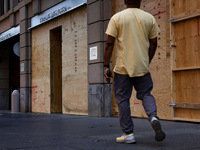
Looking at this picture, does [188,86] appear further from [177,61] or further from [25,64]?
[25,64]

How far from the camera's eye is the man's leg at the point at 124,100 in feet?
12.6

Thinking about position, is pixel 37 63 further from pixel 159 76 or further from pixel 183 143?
pixel 183 143

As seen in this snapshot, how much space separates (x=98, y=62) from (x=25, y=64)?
Answer: 5.36 meters

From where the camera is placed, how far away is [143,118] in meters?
7.55

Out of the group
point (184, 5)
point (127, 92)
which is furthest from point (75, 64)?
point (127, 92)

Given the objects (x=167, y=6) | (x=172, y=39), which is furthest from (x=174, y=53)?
(x=167, y=6)

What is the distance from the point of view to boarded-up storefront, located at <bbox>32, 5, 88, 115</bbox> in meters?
9.67

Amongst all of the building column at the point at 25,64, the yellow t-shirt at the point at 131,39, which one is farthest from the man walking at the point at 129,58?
the building column at the point at 25,64

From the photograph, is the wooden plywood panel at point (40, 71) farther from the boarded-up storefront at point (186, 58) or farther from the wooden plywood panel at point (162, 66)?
the boarded-up storefront at point (186, 58)

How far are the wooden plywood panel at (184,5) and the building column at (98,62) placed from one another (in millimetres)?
2381

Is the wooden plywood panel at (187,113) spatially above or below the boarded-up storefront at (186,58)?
below

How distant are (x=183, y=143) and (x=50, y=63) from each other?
8.26 meters

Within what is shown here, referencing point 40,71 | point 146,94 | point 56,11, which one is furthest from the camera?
point 40,71

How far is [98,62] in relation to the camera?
869cm
